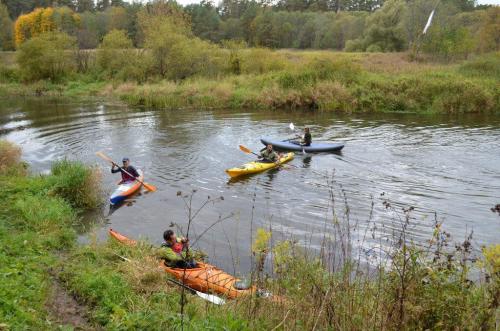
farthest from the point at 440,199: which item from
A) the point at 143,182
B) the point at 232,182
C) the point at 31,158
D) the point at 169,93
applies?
the point at 169,93

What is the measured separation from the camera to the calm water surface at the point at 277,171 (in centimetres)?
1155

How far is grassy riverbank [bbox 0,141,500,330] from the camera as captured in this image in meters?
4.05

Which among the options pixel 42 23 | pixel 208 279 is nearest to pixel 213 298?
pixel 208 279

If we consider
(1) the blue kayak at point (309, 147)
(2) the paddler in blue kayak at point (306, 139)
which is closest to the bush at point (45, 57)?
(1) the blue kayak at point (309, 147)

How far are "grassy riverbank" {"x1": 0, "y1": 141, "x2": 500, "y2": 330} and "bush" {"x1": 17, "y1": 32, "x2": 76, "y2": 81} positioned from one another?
37.9m

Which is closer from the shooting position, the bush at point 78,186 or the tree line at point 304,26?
the bush at point 78,186

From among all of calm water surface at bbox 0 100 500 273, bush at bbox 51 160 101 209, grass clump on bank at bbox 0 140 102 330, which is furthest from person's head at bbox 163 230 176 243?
bush at bbox 51 160 101 209

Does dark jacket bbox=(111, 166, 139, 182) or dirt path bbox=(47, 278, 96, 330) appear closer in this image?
dirt path bbox=(47, 278, 96, 330)

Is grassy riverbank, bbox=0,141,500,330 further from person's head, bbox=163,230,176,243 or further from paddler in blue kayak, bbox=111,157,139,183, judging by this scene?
paddler in blue kayak, bbox=111,157,139,183

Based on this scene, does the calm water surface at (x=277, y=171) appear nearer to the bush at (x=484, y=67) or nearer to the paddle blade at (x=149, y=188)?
the paddle blade at (x=149, y=188)

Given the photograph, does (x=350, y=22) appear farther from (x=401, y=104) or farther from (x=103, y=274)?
(x=103, y=274)

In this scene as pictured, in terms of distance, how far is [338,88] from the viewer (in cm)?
3189

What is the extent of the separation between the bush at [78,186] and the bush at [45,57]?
36424mm

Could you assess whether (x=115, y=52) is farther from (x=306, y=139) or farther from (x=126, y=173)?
(x=126, y=173)
